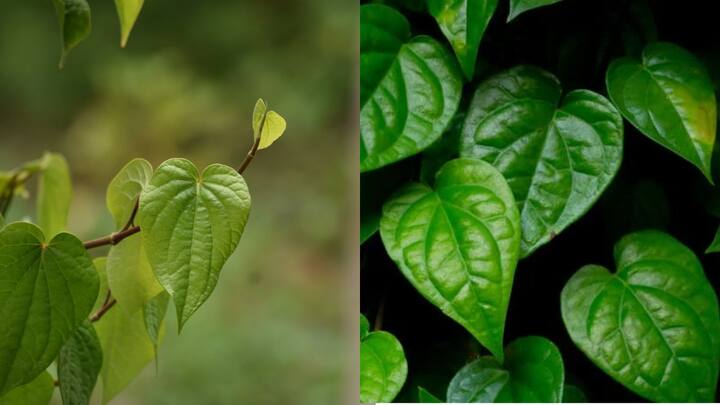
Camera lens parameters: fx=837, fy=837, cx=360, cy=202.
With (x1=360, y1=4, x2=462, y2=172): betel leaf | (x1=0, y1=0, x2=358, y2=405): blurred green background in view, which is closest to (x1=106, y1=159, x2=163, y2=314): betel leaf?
(x1=360, y1=4, x2=462, y2=172): betel leaf

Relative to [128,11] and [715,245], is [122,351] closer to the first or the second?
[128,11]

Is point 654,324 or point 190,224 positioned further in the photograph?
point 654,324

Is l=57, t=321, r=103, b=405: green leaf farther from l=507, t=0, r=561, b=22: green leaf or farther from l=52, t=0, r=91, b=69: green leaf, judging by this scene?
l=507, t=0, r=561, b=22: green leaf

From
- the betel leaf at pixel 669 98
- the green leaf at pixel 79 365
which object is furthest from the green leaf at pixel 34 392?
the betel leaf at pixel 669 98

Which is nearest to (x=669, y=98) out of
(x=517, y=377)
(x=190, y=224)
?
(x=517, y=377)

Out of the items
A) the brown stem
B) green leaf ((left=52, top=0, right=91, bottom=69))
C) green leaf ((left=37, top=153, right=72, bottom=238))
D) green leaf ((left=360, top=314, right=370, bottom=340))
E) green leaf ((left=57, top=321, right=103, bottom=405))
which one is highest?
green leaf ((left=52, top=0, right=91, bottom=69))

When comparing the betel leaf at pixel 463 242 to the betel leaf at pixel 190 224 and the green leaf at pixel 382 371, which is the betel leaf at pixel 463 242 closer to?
the green leaf at pixel 382 371
